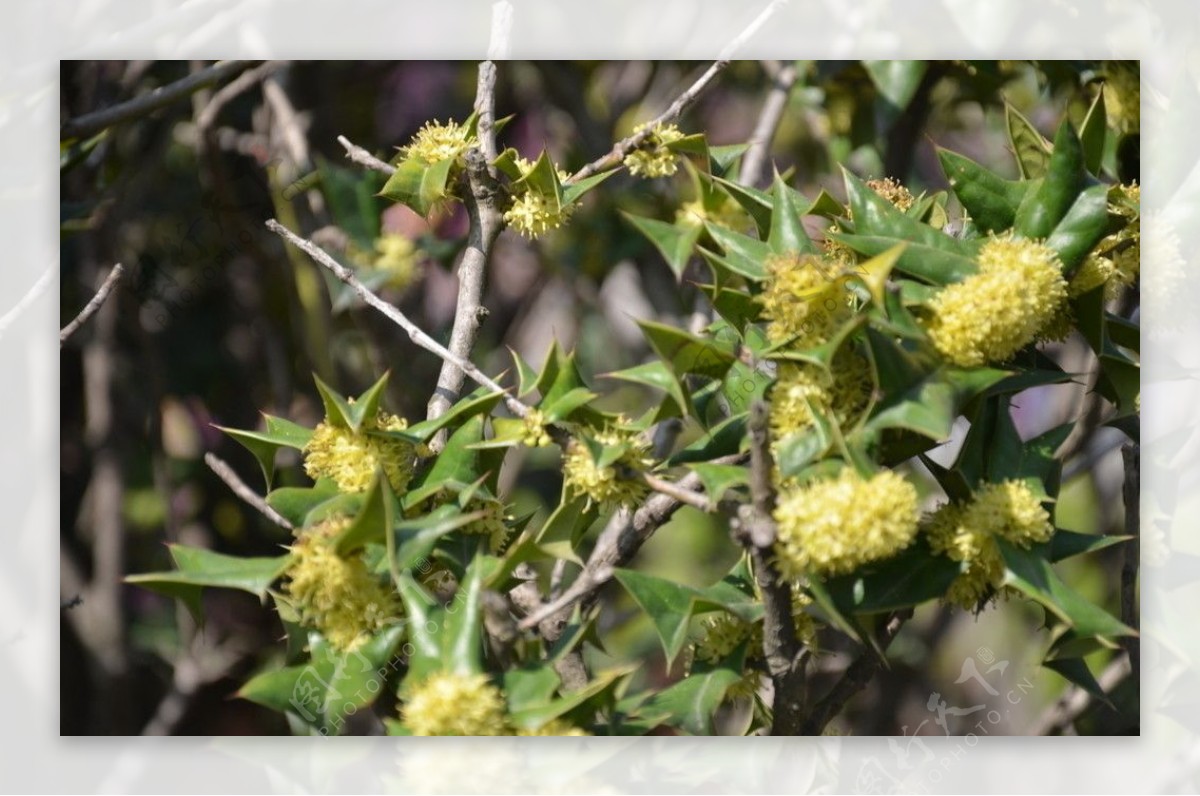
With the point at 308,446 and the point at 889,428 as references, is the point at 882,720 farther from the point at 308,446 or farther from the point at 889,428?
the point at 308,446

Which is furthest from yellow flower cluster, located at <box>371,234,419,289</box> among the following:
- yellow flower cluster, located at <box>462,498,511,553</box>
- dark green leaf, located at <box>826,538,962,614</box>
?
dark green leaf, located at <box>826,538,962,614</box>

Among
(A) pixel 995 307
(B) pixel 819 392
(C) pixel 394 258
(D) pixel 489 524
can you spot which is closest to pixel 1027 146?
(A) pixel 995 307

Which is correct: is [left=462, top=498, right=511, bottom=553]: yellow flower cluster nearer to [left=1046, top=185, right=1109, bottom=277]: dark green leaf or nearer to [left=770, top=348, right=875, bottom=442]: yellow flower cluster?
[left=770, top=348, right=875, bottom=442]: yellow flower cluster

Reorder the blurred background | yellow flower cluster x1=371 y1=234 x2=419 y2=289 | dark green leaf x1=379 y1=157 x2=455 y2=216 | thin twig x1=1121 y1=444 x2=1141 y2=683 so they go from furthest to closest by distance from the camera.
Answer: yellow flower cluster x1=371 y1=234 x2=419 y2=289 < the blurred background < thin twig x1=1121 y1=444 x2=1141 y2=683 < dark green leaf x1=379 y1=157 x2=455 y2=216

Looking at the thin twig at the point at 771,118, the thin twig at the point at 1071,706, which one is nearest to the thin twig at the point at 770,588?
the thin twig at the point at 1071,706

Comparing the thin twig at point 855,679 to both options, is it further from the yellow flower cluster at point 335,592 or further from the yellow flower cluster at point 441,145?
the yellow flower cluster at point 441,145

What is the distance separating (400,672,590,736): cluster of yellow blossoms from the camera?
85cm

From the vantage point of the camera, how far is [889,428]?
872mm

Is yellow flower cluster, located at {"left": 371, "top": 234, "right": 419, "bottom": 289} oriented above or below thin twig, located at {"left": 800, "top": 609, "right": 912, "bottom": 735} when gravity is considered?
above

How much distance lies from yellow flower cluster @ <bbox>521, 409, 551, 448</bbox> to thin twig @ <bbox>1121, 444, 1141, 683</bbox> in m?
0.68

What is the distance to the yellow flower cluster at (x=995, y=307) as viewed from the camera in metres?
0.87

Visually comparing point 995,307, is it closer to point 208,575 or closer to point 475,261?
point 475,261

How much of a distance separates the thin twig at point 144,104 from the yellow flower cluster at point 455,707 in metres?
0.78

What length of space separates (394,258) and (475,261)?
50 centimetres
